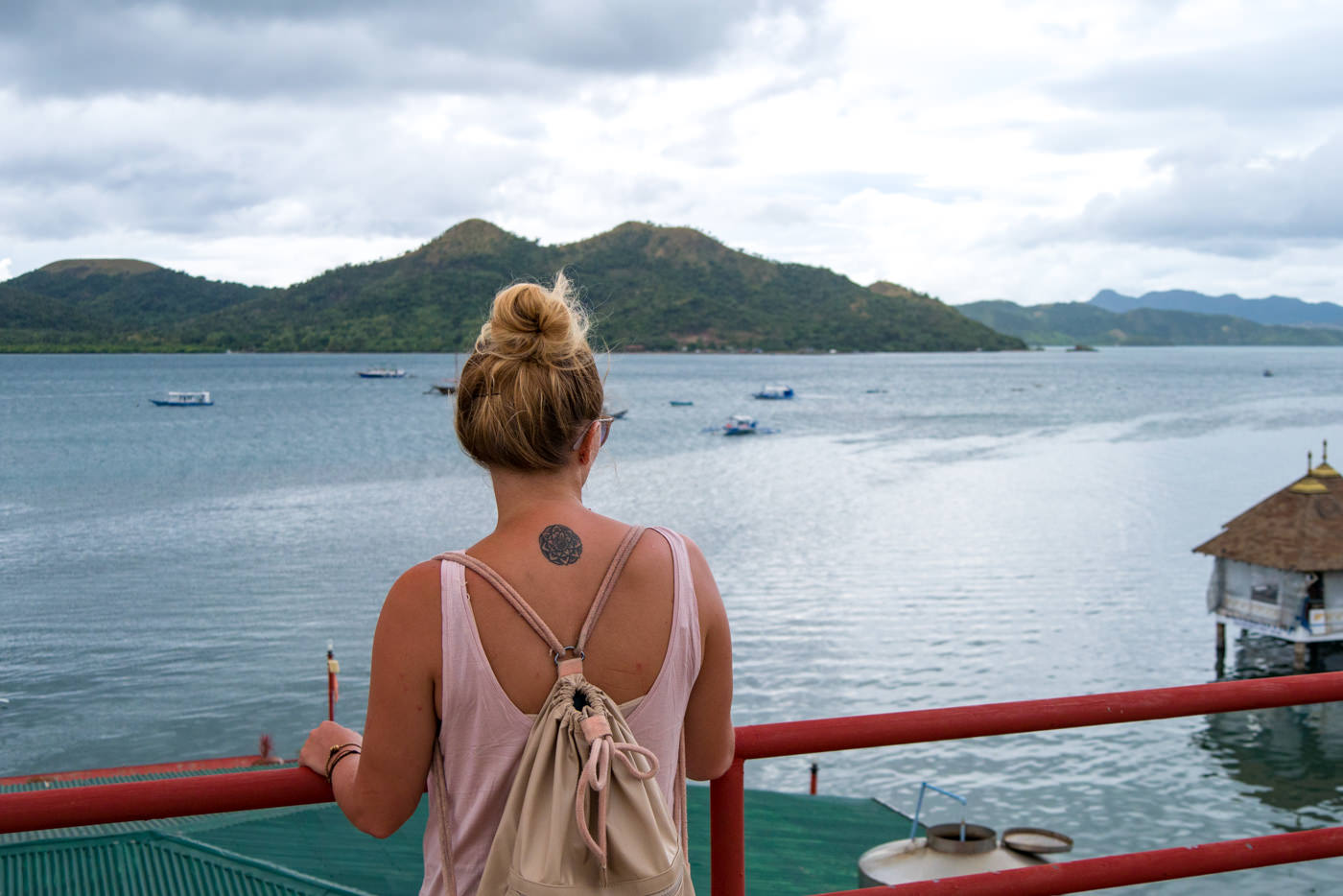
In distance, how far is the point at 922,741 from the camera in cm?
216

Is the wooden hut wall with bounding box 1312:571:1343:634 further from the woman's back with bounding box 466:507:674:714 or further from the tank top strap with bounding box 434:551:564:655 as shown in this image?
the tank top strap with bounding box 434:551:564:655

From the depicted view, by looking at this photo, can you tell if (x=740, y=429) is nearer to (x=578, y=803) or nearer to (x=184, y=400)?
(x=184, y=400)

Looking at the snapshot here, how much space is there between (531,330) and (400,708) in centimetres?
56

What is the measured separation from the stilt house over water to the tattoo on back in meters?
30.2

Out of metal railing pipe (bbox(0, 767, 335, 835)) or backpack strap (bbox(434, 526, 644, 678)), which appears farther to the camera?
metal railing pipe (bbox(0, 767, 335, 835))

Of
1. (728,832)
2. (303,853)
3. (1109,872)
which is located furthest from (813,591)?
(728,832)

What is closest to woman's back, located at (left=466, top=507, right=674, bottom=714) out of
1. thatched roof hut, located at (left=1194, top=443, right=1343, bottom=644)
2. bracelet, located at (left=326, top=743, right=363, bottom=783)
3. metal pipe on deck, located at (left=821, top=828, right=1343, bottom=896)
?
bracelet, located at (left=326, top=743, right=363, bottom=783)

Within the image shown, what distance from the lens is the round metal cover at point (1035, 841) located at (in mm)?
15883

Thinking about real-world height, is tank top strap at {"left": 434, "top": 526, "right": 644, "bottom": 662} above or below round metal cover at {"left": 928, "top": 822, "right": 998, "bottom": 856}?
above

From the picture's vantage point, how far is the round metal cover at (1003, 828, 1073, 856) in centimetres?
1588

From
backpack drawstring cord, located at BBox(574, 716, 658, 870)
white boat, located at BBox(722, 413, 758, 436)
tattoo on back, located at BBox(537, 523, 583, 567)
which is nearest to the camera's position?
backpack drawstring cord, located at BBox(574, 716, 658, 870)

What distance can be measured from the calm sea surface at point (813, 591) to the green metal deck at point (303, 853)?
585 cm

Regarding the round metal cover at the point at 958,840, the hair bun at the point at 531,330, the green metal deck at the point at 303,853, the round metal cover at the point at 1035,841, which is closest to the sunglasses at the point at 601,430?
the hair bun at the point at 531,330

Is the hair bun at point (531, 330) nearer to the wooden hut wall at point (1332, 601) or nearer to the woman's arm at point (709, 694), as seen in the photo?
the woman's arm at point (709, 694)
